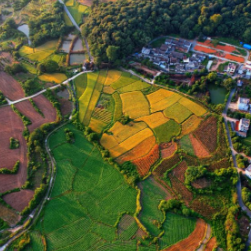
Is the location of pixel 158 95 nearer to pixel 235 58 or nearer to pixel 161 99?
pixel 161 99

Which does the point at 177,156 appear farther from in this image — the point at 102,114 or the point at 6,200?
the point at 6,200

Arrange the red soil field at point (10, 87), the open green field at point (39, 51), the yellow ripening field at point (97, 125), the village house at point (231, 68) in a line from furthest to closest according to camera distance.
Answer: the open green field at point (39, 51) < the village house at point (231, 68) < the red soil field at point (10, 87) < the yellow ripening field at point (97, 125)

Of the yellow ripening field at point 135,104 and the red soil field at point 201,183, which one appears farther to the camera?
the yellow ripening field at point 135,104

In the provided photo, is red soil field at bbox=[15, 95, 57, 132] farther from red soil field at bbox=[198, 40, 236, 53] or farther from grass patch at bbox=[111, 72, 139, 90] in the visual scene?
red soil field at bbox=[198, 40, 236, 53]

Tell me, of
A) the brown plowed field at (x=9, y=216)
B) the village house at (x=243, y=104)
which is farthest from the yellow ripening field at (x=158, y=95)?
the brown plowed field at (x=9, y=216)

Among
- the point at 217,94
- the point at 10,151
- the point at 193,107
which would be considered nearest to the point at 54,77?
the point at 10,151

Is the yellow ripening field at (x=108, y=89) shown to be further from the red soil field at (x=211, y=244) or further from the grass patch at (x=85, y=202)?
the red soil field at (x=211, y=244)

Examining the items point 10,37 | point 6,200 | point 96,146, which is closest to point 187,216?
point 96,146

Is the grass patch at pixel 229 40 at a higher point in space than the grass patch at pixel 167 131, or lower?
higher
